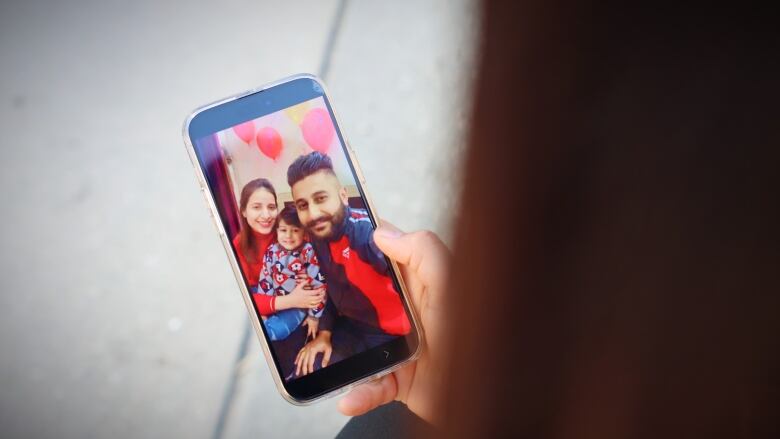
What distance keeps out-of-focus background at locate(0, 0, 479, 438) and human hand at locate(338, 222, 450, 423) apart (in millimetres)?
156

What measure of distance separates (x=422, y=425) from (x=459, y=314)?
145mm

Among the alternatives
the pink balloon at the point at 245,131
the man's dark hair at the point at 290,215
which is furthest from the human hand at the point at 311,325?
the pink balloon at the point at 245,131

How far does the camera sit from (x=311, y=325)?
2.17 ft

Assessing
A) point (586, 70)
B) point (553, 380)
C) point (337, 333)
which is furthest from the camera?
point (586, 70)

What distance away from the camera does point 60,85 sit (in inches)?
33.7

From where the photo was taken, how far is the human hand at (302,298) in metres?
0.66

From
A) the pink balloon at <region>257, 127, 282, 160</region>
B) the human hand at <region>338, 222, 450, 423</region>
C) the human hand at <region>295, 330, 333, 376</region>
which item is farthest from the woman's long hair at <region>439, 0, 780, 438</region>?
the pink balloon at <region>257, 127, 282, 160</region>

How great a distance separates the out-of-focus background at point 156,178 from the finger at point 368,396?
0.15 meters

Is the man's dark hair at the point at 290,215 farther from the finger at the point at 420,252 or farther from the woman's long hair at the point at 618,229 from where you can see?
the woman's long hair at the point at 618,229

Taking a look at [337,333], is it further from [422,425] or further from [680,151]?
[680,151]

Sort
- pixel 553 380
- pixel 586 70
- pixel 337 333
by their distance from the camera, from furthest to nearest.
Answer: pixel 586 70 → pixel 553 380 → pixel 337 333

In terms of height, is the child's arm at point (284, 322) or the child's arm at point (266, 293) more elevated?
the child's arm at point (266, 293)

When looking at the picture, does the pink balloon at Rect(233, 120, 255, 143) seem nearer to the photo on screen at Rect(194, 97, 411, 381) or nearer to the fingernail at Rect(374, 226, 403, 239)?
the photo on screen at Rect(194, 97, 411, 381)

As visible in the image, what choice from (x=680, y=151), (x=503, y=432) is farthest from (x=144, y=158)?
(x=680, y=151)
